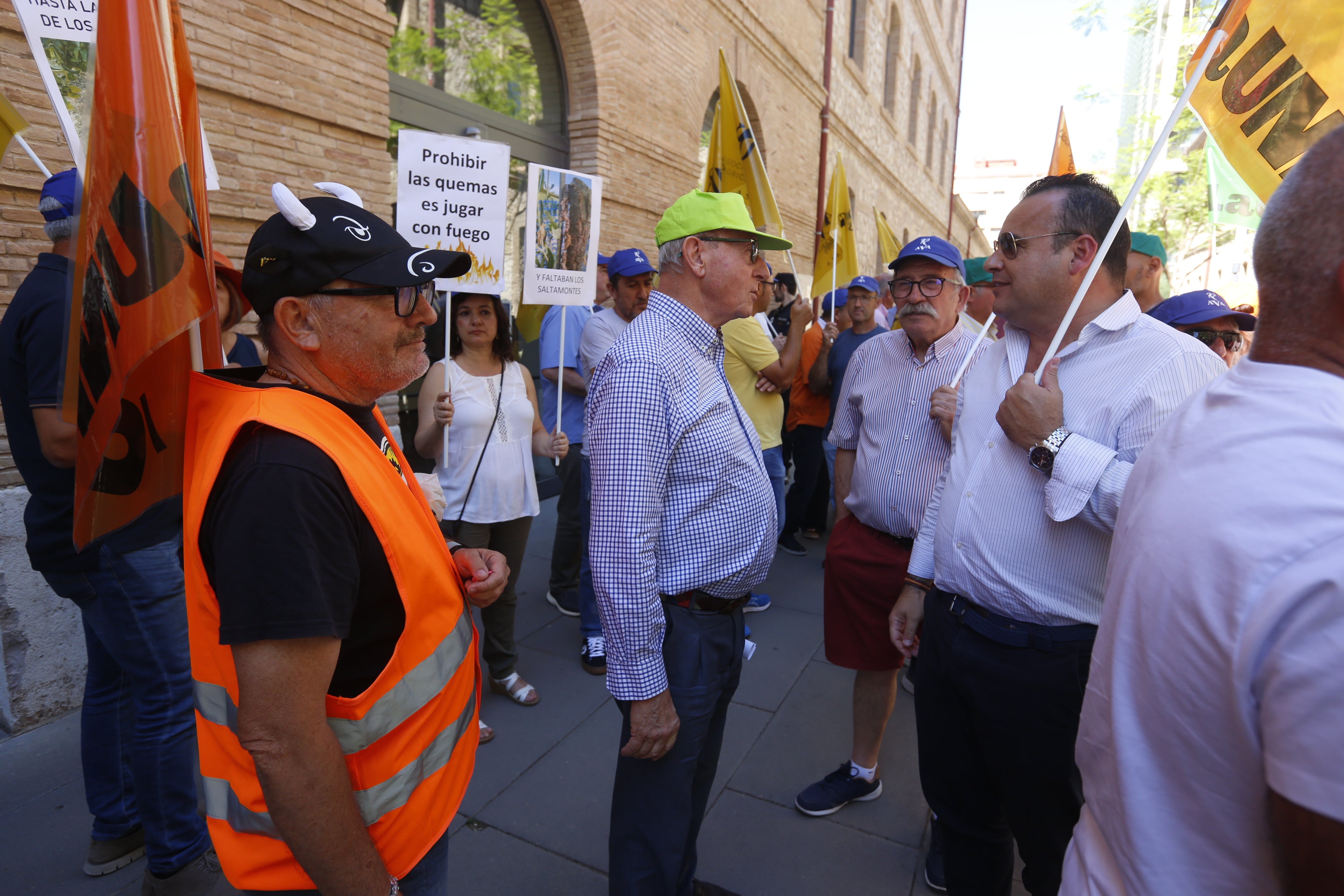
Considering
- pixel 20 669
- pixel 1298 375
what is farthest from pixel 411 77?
pixel 1298 375

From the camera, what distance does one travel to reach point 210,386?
1332mm

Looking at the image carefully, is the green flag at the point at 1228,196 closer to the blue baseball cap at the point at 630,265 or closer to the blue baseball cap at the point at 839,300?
the blue baseball cap at the point at 630,265

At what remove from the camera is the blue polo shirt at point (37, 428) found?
2182 mm

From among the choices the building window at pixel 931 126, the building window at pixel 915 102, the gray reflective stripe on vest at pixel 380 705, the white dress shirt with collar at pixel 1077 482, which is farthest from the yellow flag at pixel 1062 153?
the building window at pixel 931 126

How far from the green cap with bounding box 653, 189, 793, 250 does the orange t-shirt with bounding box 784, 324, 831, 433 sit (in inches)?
155

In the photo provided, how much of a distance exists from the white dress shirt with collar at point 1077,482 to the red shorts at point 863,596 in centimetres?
84

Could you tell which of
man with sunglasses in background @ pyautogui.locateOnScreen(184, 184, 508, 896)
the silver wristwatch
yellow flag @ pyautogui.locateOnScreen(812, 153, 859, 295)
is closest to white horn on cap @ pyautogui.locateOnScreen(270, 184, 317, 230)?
man with sunglasses in background @ pyautogui.locateOnScreen(184, 184, 508, 896)

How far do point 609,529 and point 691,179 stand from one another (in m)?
8.16

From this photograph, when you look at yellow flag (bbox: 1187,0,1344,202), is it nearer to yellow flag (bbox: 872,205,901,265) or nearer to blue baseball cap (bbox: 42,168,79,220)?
blue baseball cap (bbox: 42,168,79,220)

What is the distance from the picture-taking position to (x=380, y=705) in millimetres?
1272

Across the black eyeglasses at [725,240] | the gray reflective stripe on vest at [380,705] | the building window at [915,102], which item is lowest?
the gray reflective stripe on vest at [380,705]

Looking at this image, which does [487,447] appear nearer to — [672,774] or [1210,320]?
[672,774]

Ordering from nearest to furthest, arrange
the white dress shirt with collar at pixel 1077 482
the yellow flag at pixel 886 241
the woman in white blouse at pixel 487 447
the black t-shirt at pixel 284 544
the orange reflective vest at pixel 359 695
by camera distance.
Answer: the black t-shirt at pixel 284 544
the orange reflective vest at pixel 359 695
the white dress shirt with collar at pixel 1077 482
the woman in white blouse at pixel 487 447
the yellow flag at pixel 886 241

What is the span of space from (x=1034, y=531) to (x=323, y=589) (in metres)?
1.64
